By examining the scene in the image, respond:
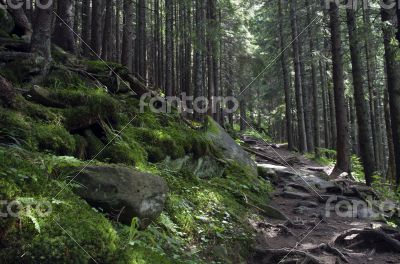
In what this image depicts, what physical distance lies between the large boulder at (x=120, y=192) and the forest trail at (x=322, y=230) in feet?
8.07

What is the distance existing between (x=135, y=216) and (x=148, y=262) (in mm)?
709

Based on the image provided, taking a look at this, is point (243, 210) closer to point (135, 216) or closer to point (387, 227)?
point (387, 227)

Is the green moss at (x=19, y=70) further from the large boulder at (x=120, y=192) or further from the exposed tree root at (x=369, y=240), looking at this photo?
the exposed tree root at (x=369, y=240)

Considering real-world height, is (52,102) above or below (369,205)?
above

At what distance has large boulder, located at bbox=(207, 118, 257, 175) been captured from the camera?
39.7 ft

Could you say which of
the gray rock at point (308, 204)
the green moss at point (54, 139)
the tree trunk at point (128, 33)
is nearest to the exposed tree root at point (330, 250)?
the gray rock at point (308, 204)

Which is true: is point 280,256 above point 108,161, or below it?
below

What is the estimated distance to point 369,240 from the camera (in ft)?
26.7

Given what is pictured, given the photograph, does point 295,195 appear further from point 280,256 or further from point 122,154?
point 122,154

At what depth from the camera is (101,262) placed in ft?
12.3

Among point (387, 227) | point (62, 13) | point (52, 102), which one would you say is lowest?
point (387, 227)

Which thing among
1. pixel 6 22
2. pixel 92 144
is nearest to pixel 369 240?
pixel 92 144

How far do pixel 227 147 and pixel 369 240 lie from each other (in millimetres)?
5398

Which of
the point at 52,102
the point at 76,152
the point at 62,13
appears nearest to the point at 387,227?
the point at 76,152
